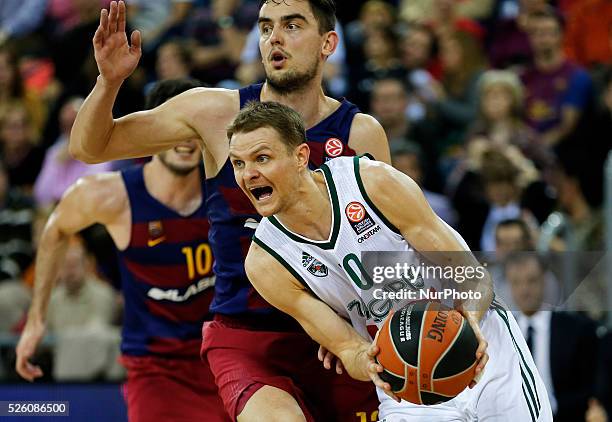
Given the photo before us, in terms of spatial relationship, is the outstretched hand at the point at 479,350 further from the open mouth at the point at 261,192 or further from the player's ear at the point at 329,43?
the player's ear at the point at 329,43

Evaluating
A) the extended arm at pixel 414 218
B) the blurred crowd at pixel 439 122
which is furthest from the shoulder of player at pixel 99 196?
the extended arm at pixel 414 218

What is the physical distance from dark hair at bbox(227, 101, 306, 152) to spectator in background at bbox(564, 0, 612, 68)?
578 cm

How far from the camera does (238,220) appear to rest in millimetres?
5570

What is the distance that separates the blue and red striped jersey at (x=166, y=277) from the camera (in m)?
6.77

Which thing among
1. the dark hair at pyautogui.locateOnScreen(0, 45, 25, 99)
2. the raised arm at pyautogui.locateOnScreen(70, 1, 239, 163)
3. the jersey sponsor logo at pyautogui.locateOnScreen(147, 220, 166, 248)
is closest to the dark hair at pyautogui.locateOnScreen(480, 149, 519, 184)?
the jersey sponsor logo at pyautogui.locateOnScreen(147, 220, 166, 248)

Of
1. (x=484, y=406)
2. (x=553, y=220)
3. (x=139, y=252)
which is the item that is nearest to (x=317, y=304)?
(x=484, y=406)

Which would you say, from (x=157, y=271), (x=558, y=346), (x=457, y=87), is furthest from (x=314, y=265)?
(x=457, y=87)

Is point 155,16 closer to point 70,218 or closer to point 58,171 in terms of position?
point 58,171

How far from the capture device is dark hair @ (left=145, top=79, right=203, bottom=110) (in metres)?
6.68

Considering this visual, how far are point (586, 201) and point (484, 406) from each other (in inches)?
157

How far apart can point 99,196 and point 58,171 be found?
11.3ft

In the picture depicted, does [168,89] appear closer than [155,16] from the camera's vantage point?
Yes

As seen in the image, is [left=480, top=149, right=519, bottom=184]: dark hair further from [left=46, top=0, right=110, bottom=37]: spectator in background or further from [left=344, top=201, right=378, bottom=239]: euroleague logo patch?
[left=46, top=0, right=110, bottom=37]: spectator in background

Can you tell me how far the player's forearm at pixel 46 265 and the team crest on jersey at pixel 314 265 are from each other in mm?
2320
